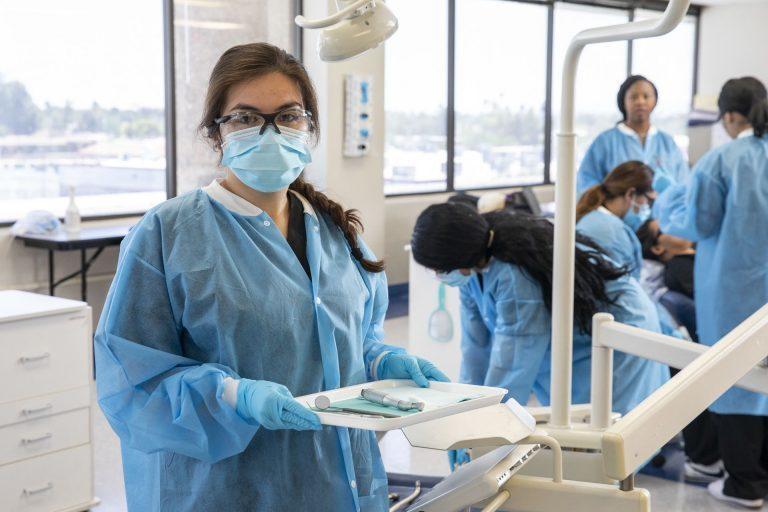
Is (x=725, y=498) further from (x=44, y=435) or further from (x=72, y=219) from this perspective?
(x=72, y=219)

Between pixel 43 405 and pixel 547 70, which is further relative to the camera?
pixel 547 70

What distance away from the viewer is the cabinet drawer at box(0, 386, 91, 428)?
2654 mm

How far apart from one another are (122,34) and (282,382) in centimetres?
412

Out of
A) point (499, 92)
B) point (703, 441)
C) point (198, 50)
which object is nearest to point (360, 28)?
point (703, 441)

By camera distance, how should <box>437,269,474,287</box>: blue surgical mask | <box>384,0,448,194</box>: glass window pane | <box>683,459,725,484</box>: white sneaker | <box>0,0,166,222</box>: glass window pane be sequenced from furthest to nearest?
<box>384,0,448,194</box>: glass window pane < <box>0,0,166,222</box>: glass window pane < <box>683,459,725,484</box>: white sneaker < <box>437,269,474,287</box>: blue surgical mask

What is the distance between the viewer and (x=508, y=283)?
7.70 ft

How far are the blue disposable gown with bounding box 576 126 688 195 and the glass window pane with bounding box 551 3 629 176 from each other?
3.47m

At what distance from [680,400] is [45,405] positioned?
218cm

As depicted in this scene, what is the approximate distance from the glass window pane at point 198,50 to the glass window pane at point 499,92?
6.90ft

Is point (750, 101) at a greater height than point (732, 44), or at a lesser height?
lesser

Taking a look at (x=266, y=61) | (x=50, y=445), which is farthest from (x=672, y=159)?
(x=266, y=61)

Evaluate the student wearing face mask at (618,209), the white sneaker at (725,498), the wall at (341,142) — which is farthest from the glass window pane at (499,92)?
the white sneaker at (725,498)

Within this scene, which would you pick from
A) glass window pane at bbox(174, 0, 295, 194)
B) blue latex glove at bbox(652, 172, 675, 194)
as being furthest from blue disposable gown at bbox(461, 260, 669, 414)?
glass window pane at bbox(174, 0, 295, 194)

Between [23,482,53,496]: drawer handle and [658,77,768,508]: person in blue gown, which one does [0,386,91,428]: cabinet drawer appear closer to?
[23,482,53,496]: drawer handle
